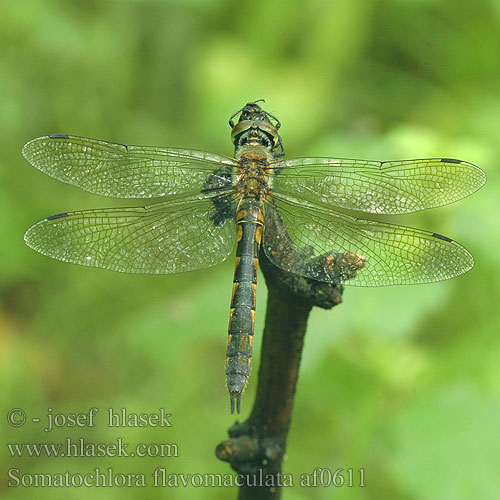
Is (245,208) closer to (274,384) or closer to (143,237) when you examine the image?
(143,237)

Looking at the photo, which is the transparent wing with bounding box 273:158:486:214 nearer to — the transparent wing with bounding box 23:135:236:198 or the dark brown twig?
the transparent wing with bounding box 23:135:236:198

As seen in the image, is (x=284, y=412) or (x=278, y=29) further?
(x=278, y=29)

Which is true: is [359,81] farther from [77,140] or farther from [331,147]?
[77,140]

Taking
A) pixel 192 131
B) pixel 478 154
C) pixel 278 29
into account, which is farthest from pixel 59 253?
pixel 278 29

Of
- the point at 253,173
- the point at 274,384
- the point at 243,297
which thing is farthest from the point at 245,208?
the point at 274,384

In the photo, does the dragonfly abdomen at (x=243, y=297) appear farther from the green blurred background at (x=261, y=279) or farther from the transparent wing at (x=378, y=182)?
the green blurred background at (x=261, y=279)

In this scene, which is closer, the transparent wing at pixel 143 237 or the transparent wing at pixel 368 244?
the transparent wing at pixel 368 244

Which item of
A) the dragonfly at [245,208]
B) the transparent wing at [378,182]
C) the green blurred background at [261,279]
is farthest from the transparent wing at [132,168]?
the green blurred background at [261,279]
